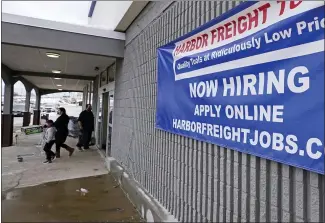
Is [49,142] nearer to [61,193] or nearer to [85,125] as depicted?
[85,125]

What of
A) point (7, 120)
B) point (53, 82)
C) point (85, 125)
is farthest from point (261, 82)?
point (53, 82)

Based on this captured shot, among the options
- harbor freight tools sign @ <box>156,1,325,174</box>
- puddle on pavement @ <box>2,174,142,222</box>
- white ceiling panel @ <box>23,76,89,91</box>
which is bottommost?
puddle on pavement @ <box>2,174,142,222</box>

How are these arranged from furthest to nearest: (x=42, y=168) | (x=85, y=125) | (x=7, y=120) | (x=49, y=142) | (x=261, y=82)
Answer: (x=7, y=120), (x=85, y=125), (x=49, y=142), (x=42, y=168), (x=261, y=82)

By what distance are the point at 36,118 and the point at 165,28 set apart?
18.5 metres

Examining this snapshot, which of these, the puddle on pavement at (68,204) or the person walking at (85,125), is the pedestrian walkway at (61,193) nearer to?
the puddle on pavement at (68,204)

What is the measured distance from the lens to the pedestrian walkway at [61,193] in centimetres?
382

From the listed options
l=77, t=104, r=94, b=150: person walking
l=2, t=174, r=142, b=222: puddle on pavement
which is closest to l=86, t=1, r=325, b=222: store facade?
l=2, t=174, r=142, b=222: puddle on pavement

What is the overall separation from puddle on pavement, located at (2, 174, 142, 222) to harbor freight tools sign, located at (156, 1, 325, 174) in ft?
6.41

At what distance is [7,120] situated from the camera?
33.0ft

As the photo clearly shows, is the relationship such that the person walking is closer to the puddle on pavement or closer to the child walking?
the child walking

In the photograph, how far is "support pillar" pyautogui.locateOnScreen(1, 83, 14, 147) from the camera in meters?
10.0

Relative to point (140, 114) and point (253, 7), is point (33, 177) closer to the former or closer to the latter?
point (140, 114)

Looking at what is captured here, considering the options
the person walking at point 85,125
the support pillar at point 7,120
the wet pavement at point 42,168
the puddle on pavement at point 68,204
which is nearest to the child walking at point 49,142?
the wet pavement at point 42,168

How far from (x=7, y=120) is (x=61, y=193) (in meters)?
6.81
